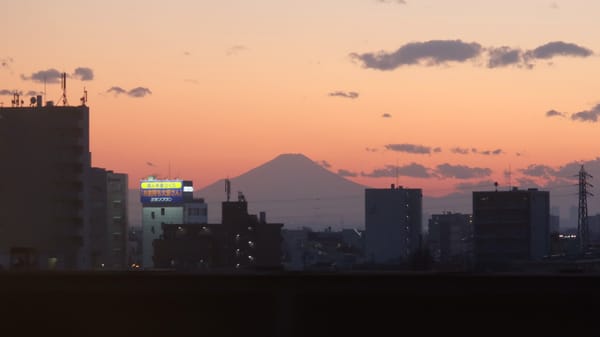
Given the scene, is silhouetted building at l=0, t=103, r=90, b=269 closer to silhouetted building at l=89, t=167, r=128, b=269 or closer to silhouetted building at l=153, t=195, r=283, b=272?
silhouetted building at l=89, t=167, r=128, b=269

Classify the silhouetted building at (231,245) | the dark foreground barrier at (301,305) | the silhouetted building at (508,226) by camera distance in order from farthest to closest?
the silhouetted building at (231,245)
the silhouetted building at (508,226)
the dark foreground barrier at (301,305)

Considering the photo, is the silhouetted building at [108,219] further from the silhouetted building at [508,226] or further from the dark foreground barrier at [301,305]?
the dark foreground barrier at [301,305]

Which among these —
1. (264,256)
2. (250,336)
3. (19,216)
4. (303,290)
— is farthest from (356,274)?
(264,256)

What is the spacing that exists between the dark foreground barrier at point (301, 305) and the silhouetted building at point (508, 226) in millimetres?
138480

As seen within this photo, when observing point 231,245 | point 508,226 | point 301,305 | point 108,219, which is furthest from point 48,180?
point 301,305

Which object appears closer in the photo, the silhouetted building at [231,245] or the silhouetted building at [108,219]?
the silhouetted building at [108,219]

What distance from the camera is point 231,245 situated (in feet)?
628

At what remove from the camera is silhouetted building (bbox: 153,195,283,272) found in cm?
19038

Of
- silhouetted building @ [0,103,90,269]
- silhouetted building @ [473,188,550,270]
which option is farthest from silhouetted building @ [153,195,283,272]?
silhouetted building @ [0,103,90,269]

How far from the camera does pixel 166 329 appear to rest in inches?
1511

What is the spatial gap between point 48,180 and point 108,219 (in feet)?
95.1

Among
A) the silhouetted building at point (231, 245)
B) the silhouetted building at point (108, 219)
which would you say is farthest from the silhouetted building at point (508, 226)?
the silhouetted building at point (108, 219)

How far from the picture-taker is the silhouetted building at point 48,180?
153 m

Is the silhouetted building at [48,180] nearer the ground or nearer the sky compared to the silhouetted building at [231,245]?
nearer the sky
